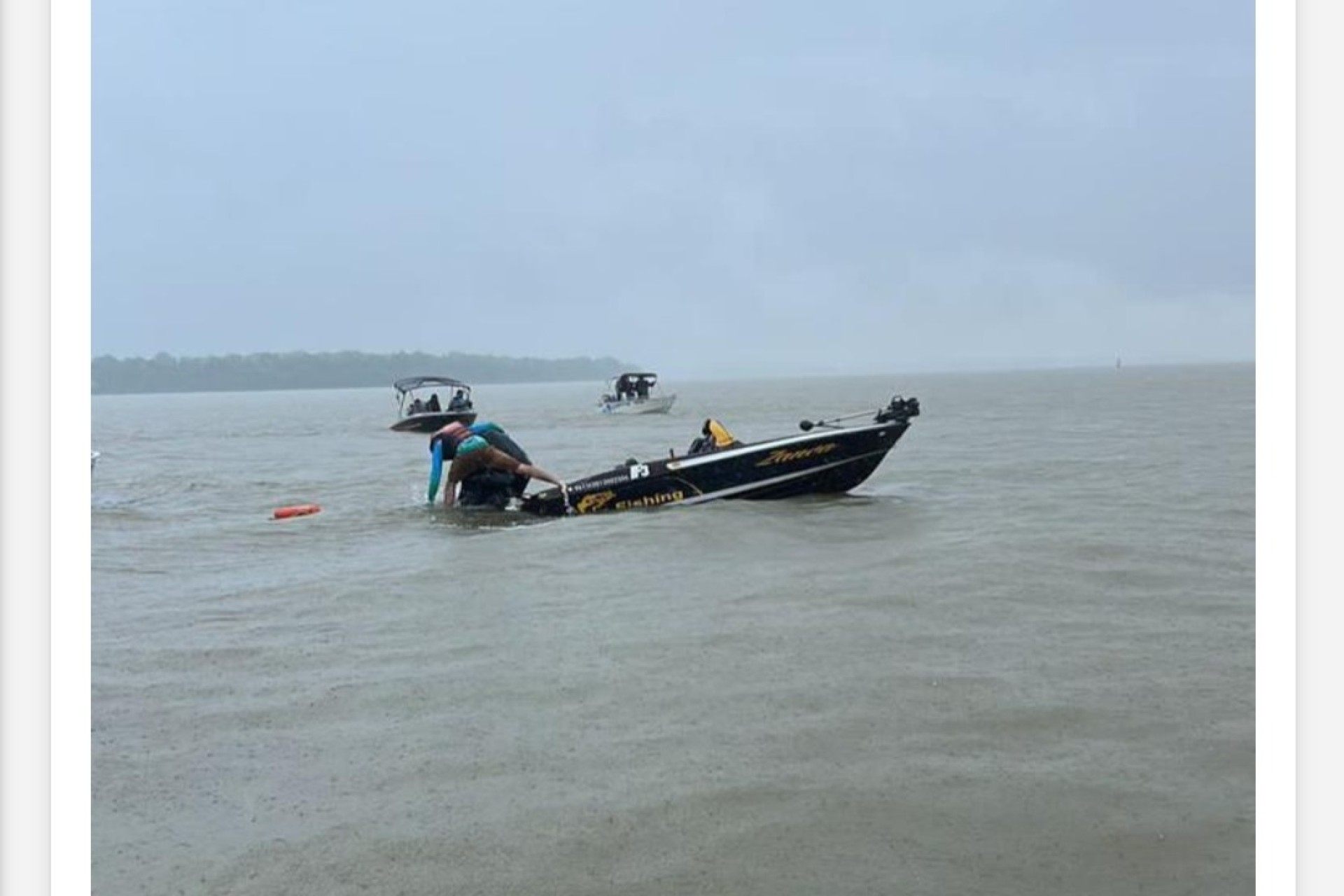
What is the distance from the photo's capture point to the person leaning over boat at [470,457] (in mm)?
8750

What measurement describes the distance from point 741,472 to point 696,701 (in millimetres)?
4883

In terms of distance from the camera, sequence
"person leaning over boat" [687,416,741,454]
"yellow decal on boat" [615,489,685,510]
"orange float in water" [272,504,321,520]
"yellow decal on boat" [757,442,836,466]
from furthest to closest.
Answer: "orange float in water" [272,504,321,520], "person leaning over boat" [687,416,741,454], "yellow decal on boat" [757,442,836,466], "yellow decal on boat" [615,489,685,510]

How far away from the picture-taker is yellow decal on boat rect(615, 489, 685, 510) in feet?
27.8

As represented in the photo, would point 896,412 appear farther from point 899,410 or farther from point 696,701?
point 696,701

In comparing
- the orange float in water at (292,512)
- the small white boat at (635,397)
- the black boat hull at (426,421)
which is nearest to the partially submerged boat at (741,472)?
the orange float in water at (292,512)

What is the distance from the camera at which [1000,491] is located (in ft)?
29.8

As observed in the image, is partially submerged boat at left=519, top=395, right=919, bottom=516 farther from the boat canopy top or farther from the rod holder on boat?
the boat canopy top

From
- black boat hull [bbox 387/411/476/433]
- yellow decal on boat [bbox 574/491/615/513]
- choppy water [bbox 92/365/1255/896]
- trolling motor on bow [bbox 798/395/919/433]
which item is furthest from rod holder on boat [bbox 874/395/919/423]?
black boat hull [bbox 387/411/476/433]

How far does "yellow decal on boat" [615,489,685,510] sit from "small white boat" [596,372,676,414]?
17.4 metres

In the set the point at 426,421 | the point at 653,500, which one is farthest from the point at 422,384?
the point at 653,500
